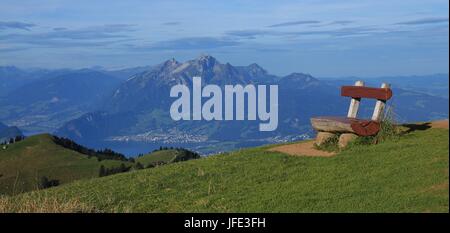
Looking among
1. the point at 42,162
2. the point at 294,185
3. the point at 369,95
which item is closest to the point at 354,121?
the point at 369,95

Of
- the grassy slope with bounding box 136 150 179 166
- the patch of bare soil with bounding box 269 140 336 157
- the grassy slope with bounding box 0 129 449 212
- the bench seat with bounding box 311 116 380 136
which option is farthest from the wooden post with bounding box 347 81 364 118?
the grassy slope with bounding box 136 150 179 166

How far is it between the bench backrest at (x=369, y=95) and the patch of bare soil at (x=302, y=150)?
200 cm

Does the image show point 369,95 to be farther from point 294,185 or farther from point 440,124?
point 294,185

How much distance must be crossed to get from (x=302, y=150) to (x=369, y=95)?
2909 millimetres

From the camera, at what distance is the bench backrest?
2205 centimetres

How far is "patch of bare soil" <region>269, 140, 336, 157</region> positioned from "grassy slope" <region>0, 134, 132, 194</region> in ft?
259

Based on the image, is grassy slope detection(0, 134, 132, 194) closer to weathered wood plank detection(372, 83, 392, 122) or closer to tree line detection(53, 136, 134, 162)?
A: tree line detection(53, 136, 134, 162)

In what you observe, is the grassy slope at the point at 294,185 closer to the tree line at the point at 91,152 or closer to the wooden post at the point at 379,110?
the wooden post at the point at 379,110

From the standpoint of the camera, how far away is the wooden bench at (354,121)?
21.1m

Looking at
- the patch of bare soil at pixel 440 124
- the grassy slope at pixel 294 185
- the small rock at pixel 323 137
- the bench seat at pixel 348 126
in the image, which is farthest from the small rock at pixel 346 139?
the patch of bare soil at pixel 440 124
